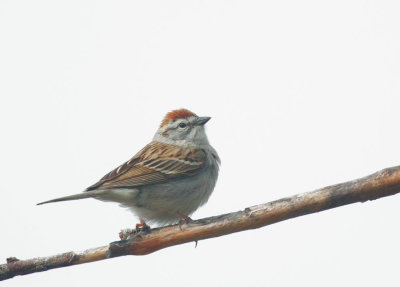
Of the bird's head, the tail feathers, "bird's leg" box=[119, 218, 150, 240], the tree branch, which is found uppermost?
the bird's head

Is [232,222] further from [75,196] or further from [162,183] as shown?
[162,183]

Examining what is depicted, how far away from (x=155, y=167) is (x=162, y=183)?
1.45 ft

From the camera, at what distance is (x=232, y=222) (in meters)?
5.85

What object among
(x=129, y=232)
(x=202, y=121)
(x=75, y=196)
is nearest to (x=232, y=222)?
(x=129, y=232)

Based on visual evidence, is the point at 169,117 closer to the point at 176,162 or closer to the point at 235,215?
the point at 176,162

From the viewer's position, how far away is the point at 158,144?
1027 cm

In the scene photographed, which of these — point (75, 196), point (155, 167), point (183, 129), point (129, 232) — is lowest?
point (129, 232)

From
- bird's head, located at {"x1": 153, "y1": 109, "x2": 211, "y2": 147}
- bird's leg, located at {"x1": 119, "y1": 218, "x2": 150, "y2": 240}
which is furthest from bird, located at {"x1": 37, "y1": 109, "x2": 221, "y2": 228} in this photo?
bird's leg, located at {"x1": 119, "y1": 218, "x2": 150, "y2": 240}

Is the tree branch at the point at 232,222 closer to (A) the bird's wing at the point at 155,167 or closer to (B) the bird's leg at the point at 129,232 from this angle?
(B) the bird's leg at the point at 129,232

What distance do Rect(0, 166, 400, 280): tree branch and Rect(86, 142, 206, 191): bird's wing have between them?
169 cm

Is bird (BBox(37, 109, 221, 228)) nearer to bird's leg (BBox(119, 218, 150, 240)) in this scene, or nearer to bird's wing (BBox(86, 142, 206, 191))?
bird's wing (BBox(86, 142, 206, 191))

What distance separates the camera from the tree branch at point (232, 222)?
5332 millimetres

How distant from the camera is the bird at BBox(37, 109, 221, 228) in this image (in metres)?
7.89

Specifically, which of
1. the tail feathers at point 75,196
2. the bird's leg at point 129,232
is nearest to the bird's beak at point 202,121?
the tail feathers at point 75,196
